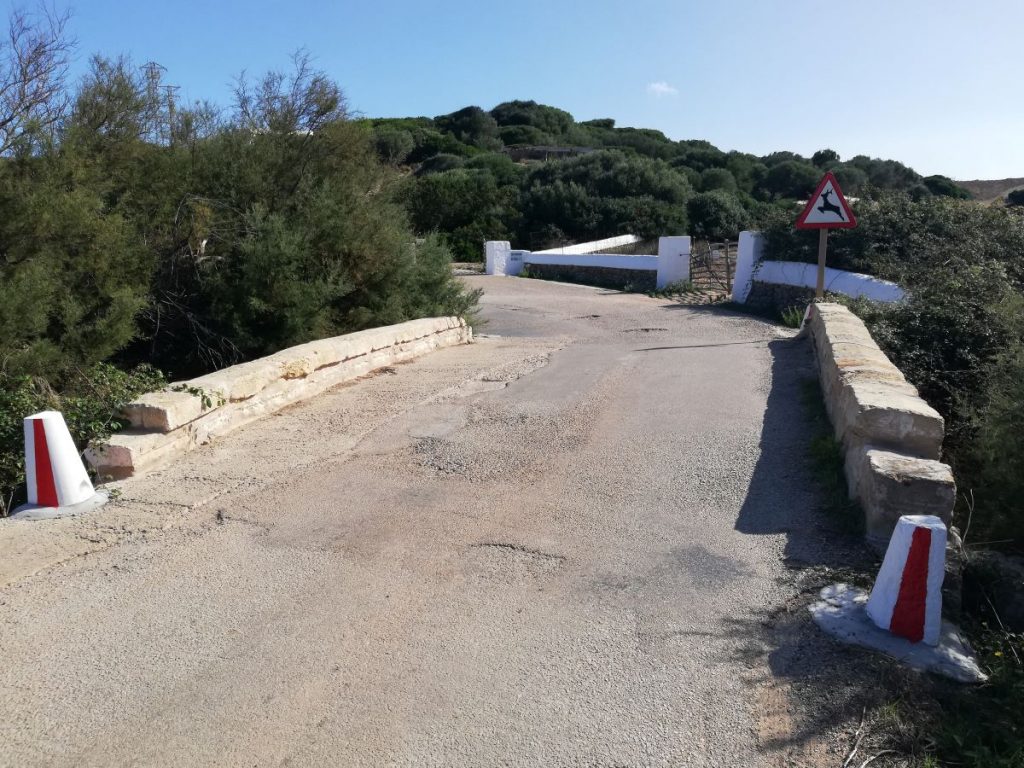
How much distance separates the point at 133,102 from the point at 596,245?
19810 millimetres

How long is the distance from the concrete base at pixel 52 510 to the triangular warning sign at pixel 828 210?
886 cm

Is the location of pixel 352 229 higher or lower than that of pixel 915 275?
higher

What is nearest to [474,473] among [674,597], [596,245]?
[674,597]

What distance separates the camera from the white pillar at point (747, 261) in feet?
57.7

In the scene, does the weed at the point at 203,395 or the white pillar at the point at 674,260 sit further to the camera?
the white pillar at the point at 674,260

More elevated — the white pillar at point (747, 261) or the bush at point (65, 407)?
the white pillar at point (747, 261)

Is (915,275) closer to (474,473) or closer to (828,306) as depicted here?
(828,306)

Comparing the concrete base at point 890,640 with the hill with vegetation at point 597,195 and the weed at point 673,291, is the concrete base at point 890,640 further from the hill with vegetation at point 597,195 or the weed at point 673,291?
the hill with vegetation at point 597,195

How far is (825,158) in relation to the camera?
52.7 m

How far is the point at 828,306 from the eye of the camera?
9.70 m

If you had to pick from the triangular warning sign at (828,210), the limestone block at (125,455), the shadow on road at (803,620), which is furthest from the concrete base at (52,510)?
the triangular warning sign at (828,210)

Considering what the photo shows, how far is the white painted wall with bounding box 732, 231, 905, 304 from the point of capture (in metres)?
12.3

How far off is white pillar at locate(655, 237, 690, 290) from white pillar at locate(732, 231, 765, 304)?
9.92ft

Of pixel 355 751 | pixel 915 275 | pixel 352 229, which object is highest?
pixel 352 229
